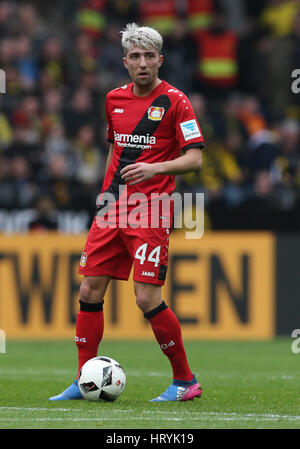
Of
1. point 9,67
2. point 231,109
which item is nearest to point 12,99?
point 9,67

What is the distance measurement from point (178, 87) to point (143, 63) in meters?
9.81

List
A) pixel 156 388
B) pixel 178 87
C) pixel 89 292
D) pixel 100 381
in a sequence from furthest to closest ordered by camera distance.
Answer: pixel 178 87
pixel 156 388
pixel 89 292
pixel 100 381

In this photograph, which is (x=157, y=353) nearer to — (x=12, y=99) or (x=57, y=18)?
(x=12, y=99)

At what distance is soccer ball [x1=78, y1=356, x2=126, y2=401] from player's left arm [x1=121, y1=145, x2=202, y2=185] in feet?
3.86

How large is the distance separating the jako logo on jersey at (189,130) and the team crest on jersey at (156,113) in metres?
0.19

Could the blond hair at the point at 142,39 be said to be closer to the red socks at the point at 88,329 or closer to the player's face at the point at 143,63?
the player's face at the point at 143,63

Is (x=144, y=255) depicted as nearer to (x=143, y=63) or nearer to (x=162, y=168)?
(x=162, y=168)

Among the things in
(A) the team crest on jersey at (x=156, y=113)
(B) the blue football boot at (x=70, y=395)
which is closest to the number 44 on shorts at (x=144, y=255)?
(A) the team crest on jersey at (x=156, y=113)

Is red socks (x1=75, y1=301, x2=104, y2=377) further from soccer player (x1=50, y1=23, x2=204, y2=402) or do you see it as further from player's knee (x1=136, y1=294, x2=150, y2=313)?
player's knee (x1=136, y1=294, x2=150, y2=313)

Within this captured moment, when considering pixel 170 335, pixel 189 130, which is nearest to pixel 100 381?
pixel 170 335

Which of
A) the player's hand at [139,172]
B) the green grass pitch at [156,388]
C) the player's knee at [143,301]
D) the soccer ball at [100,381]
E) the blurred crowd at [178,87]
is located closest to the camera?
the green grass pitch at [156,388]

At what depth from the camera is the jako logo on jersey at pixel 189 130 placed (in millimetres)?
6344

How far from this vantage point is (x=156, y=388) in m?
7.29
